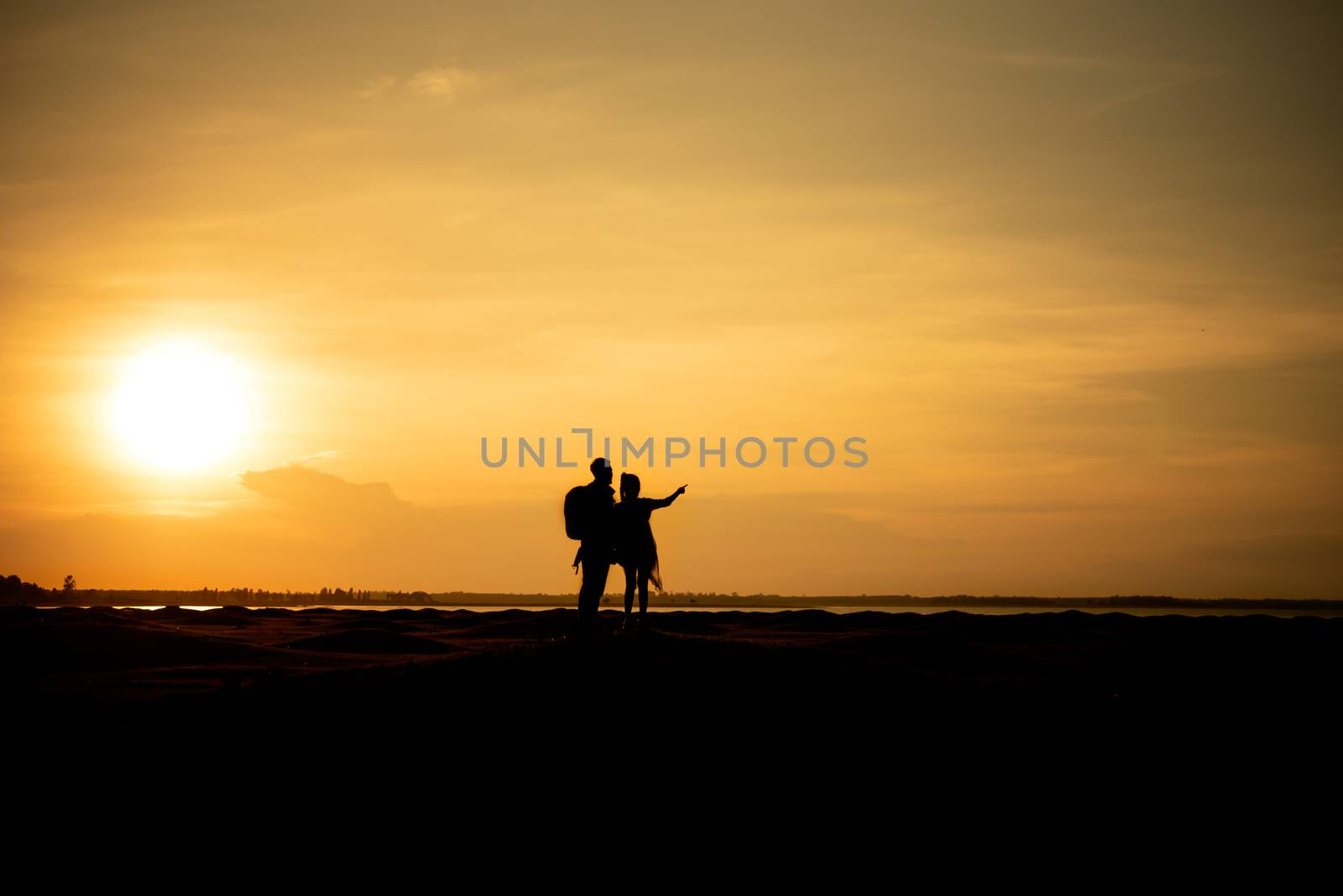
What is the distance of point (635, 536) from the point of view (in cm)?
1551

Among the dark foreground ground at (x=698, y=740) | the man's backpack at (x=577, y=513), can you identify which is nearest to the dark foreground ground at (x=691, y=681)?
the dark foreground ground at (x=698, y=740)

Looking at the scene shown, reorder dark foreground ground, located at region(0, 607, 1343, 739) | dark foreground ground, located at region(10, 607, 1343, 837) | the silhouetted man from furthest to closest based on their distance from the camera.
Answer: the silhouetted man < dark foreground ground, located at region(0, 607, 1343, 739) < dark foreground ground, located at region(10, 607, 1343, 837)

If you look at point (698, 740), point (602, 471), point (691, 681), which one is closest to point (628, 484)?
point (602, 471)

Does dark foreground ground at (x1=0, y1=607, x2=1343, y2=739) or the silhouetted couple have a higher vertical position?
the silhouetted couple

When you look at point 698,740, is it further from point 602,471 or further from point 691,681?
point 602,471

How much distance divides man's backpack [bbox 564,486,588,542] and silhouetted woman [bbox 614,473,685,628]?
0.45 meters

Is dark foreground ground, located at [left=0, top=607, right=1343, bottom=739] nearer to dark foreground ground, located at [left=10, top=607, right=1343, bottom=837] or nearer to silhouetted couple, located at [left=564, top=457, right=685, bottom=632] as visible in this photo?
dark foreground ground, located at [left=10, top=607, right=1343, bottom=837]

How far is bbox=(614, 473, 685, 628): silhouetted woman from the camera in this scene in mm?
15328

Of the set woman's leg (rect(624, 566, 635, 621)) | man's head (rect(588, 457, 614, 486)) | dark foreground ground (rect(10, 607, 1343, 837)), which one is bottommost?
dark foreground ground (rect(10, 607, 1343, 837))

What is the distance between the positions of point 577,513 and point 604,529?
0.44m

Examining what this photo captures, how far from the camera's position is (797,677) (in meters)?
13.6

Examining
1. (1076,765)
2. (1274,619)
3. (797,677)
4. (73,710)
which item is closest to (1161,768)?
(1076,765)

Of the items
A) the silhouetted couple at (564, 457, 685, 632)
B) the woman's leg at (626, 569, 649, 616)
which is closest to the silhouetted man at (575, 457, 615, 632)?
the silhouetted couple at (564, 457, 685, 632)

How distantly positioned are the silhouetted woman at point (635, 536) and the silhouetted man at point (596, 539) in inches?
6.7
